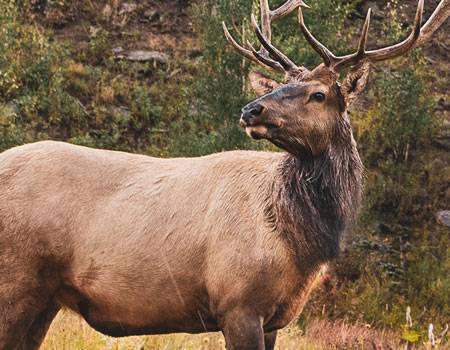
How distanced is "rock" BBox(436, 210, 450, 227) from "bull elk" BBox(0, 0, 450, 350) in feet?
70.9

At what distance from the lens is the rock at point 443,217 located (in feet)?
90.2

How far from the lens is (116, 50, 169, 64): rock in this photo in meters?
33.4

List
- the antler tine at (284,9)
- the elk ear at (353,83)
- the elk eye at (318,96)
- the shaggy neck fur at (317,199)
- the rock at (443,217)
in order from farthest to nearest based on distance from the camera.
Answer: the rock at (443,217) < the antler tine at (284,9) < the elk ear at (353,83) < the elk eye at (318,96) < the shaggy neck fur at (317,199)

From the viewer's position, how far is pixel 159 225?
6312 millimetres

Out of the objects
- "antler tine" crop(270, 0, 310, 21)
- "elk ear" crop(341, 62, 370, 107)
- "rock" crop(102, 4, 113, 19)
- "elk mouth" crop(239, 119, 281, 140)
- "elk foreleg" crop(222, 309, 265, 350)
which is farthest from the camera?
"rock" crop(102, 4, 113, 19)

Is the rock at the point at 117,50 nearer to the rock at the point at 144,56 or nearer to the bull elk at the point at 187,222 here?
the rock at the point at 144,56

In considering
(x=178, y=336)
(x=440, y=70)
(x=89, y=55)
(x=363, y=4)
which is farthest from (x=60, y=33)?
(x=178, y=336)

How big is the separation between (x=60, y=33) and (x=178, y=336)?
27590 millimetres

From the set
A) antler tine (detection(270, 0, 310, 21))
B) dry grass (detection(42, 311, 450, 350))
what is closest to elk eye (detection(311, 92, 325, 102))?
antler tine (detection(270, 0, 310, 21))

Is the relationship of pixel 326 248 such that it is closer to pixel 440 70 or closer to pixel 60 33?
pixel 440 70

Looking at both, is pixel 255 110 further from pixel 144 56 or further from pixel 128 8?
pixel 128 8

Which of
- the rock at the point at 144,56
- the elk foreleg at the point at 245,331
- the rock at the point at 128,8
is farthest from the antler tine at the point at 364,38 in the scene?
the rock at the point at 128,8

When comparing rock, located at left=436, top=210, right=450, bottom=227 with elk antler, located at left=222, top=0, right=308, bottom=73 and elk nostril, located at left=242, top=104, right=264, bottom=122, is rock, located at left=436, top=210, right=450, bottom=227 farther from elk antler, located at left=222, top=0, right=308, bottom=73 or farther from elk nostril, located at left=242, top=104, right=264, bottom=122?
elk nostril, located at left=242, top=104, right=264, bottom=122

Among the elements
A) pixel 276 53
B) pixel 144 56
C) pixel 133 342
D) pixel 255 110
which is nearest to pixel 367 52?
pixel 276 53
